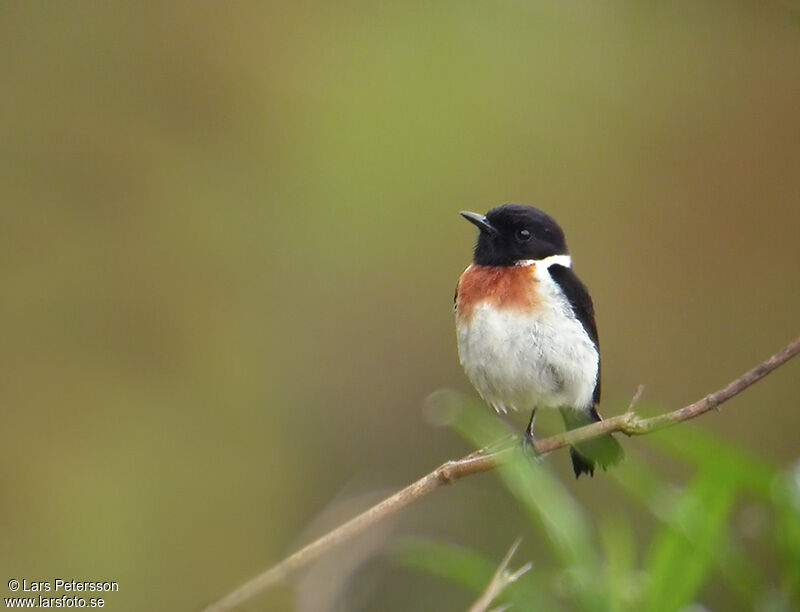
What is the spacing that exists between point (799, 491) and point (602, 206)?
5.11m

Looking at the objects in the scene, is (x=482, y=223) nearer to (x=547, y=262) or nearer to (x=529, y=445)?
(x=547, y=262)

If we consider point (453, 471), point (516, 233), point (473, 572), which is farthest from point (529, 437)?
point (453, 471)

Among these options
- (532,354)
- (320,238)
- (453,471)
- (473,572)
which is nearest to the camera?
(453,471)

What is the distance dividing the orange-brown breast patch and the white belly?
3 centimetres

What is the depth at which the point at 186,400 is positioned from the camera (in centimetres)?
761

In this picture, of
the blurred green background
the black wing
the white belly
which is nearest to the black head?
the black wing

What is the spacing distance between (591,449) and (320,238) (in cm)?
476

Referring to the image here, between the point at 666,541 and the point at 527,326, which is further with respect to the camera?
the point at 527,326

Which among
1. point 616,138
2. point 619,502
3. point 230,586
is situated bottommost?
point 230,586

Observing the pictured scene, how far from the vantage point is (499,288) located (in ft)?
12.5

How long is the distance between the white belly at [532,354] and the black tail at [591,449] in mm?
191

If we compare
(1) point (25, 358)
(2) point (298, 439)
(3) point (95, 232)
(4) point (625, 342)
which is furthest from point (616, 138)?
(1) point (25, 358)

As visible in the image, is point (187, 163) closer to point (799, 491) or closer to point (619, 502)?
point (619, 502)

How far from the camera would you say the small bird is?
3.69 m
